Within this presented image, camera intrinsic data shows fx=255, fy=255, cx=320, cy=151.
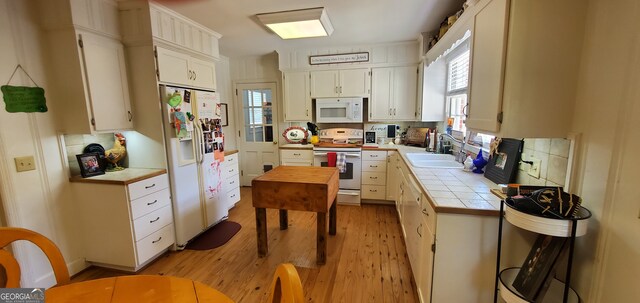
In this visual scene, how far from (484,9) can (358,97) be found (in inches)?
95.4

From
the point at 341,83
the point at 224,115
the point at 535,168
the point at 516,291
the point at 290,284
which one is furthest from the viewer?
the point at 224,115

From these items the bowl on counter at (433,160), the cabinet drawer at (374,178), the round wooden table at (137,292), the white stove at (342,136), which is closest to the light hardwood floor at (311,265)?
the cabinet drawer at (374,178)

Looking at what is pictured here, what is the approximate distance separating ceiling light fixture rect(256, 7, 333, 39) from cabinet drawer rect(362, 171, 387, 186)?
199 centimetres

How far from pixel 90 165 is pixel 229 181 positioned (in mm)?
1435

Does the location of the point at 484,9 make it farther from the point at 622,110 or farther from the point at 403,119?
the point at 403,119

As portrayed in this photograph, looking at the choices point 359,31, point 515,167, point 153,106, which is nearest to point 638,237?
point 515,167

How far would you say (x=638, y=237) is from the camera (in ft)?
3.02

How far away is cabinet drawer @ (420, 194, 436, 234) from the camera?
4.92 feet

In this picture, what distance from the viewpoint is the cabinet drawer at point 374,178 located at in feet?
12.2

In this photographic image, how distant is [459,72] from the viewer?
3.02 metres

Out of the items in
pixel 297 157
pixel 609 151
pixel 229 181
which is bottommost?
pixel 229 181

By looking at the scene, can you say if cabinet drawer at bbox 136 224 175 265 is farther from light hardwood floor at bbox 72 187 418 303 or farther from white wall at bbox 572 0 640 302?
white wall at bbox 572 0 640 302

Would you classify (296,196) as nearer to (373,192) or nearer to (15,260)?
(15,260)

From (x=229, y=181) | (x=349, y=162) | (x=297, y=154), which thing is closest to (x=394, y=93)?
(x=349, y=162)
